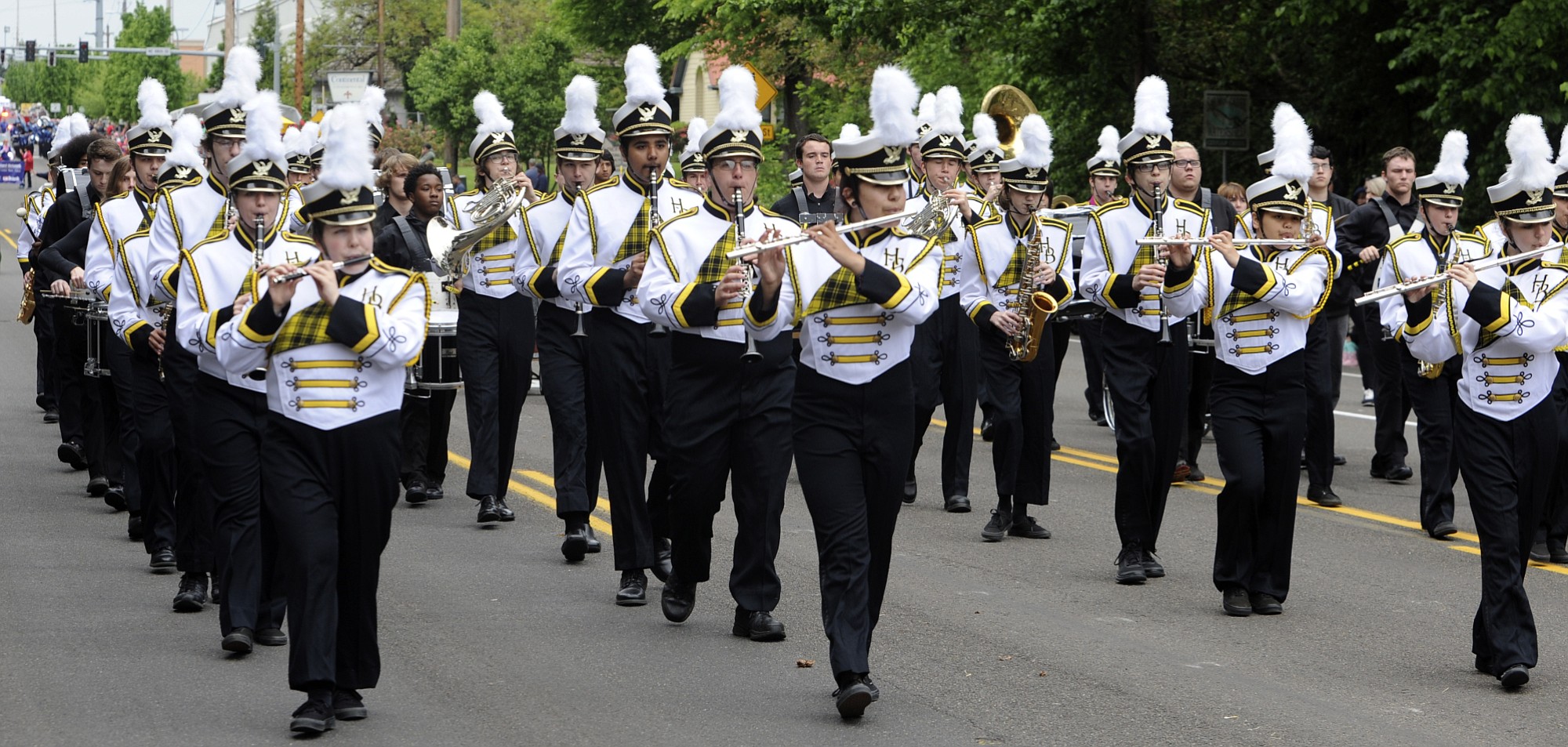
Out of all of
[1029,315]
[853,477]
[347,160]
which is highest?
[347,160]

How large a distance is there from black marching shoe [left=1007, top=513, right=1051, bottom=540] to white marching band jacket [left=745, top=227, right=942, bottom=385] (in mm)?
4184

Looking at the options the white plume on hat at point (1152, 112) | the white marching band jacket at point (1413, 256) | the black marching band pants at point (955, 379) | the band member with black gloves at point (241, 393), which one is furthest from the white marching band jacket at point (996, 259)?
the band member with black gloves at point (241, 393)

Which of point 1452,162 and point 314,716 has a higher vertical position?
point 1452,162

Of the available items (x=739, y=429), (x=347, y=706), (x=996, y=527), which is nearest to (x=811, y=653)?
(x=739, y=429)

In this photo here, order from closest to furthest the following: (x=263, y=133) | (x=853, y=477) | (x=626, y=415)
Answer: (x=853, y=477) < (x=263, y=133) < (x=626, y=415)

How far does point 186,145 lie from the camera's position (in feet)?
31.3

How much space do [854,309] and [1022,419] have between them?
436 cm

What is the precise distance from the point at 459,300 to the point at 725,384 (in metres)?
4.02

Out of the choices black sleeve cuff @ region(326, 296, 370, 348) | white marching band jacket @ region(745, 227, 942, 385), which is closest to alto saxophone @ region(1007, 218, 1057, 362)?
white marching band jacket @ region(745, 227, 942, 385)

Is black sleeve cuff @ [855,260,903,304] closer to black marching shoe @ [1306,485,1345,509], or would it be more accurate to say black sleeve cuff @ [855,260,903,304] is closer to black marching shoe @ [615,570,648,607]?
black marching shoe @ [615,570,648,607]

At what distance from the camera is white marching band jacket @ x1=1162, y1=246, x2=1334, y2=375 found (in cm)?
925

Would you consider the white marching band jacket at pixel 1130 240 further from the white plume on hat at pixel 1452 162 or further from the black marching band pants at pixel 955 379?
the white plume on hat at pixel 1452 162

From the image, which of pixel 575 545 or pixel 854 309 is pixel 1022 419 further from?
pixel 854 309

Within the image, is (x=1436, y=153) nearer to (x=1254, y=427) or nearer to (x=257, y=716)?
(x=1254, y=427)
